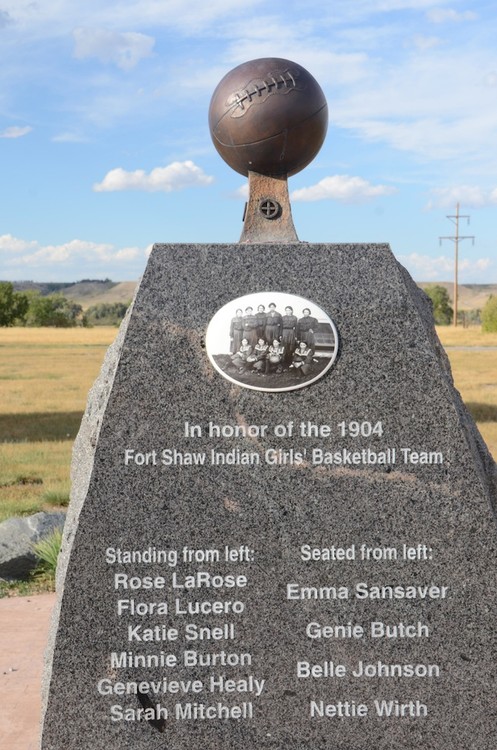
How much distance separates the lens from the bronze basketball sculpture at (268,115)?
4070 mm

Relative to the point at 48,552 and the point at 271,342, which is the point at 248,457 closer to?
the point at 271,342

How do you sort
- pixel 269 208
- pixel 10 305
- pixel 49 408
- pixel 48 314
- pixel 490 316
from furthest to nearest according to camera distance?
pixel 48 314, pixel 10 305, pixel 490 316, pixel 49 408, pixel 269 208

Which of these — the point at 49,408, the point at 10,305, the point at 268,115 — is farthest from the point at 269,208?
the point at 10,305

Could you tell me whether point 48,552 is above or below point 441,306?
below

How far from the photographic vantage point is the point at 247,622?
3637 millimetres

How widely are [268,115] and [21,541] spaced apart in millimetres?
4155

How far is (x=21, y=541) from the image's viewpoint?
682 centimetres

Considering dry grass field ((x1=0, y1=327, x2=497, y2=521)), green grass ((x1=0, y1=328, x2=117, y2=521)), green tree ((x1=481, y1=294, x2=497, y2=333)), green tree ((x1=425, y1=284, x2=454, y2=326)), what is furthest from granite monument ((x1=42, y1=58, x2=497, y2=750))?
green tree ((x1=425, y1=284, x2=454, y2=326))

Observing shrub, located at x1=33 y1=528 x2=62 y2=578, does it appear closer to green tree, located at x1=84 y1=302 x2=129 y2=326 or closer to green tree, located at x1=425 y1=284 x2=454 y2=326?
green tree, located at x1=425 y1=284 x2=454 y2=326

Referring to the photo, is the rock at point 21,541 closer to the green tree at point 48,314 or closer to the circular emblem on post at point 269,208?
the circular emblem on post at point 269,208

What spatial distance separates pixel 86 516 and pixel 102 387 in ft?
1.98

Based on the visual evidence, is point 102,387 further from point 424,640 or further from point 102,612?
point 424,640

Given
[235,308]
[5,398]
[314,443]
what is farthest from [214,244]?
[5,398]

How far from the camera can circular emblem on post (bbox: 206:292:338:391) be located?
3658 millimetres
